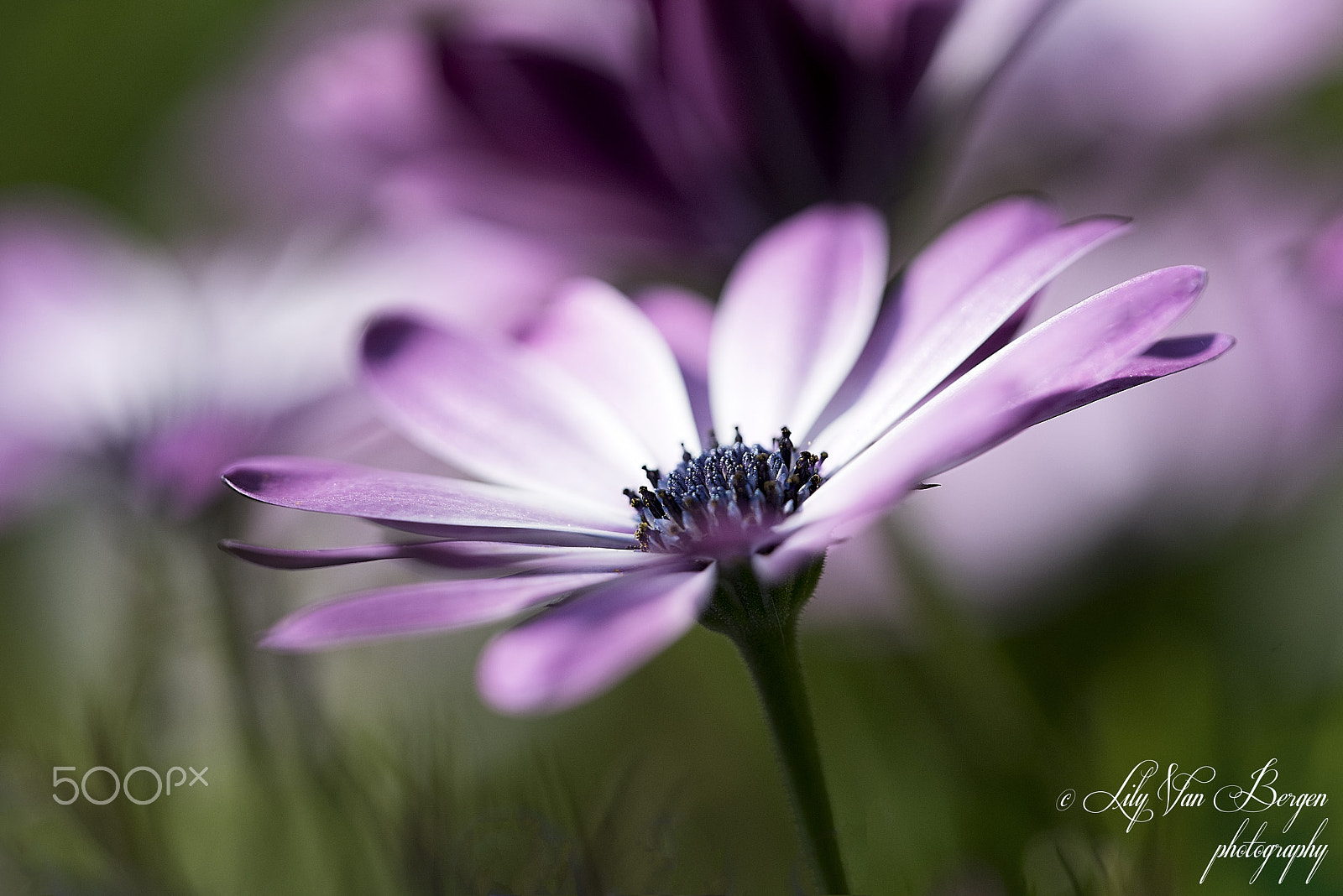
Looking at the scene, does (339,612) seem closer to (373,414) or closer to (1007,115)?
(373,414)

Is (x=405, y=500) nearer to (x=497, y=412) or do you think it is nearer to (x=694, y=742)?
(x=497, y=412)

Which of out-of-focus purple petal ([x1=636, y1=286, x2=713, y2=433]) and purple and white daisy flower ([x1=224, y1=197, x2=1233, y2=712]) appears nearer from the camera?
purple and white daisy flower ([x1=224, y1=197, x2=1233, y2=712])
